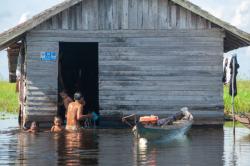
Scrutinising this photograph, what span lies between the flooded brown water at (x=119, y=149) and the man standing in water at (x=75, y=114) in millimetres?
462

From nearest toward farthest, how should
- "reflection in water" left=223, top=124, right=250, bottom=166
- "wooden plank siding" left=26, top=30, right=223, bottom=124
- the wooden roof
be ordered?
"reflection in water" left=223, top=124, right=250, bottom=166, the wooden roof, "wooden plank siding" left=26, top=30, right=223, bottom=124

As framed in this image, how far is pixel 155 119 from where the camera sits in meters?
20.0

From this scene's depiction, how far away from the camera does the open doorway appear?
2998 centimetres

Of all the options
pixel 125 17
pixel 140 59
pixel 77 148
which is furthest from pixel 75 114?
pixel 77 148

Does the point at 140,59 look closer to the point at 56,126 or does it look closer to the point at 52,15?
the point at 52,15

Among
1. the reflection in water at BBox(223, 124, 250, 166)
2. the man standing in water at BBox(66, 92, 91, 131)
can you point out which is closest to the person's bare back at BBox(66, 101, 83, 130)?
the man standing in water at BBox(66, 92, 91, 131)

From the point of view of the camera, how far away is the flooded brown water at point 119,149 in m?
15.4

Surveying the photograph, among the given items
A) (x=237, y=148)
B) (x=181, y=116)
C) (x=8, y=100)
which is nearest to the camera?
(x=237, y=148)

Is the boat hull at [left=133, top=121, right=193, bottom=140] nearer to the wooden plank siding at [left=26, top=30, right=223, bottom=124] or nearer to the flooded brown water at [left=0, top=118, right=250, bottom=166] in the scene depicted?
the flooded brown water at [left=0, top=118, right=250, bottom=166]

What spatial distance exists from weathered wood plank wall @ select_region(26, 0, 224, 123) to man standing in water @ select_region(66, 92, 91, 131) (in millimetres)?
1468

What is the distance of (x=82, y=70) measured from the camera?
30516mm

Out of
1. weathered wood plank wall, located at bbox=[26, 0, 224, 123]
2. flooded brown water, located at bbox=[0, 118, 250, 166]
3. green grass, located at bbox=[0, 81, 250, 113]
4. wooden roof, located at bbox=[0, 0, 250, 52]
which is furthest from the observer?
green grass, located at bbox=[0, 81, 250, 113]

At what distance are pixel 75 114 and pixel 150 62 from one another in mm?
3370

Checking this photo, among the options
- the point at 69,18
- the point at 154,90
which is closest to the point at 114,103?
the point at 154,90
